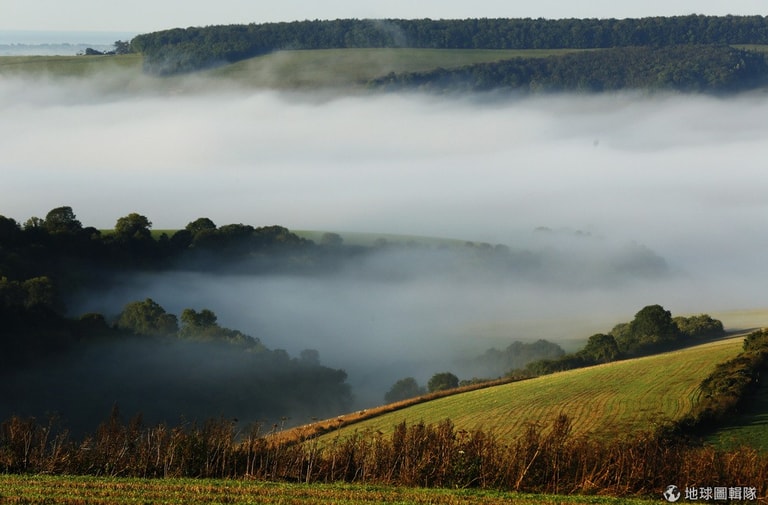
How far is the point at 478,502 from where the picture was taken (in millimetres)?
27672

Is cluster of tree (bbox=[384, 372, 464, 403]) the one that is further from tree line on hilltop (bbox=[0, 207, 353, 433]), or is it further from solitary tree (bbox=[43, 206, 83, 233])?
solitary tree (bbox=[43, 206, 83, 233])

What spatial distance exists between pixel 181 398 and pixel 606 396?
42105 millimetres

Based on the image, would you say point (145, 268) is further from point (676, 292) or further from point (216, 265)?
point (676, 292)

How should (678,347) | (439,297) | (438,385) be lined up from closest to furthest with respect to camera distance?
(678,347) < (438,385) < (439,297)

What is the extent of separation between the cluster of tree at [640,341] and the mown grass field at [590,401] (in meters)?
22.5

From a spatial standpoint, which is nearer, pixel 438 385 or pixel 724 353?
pixel 724 353

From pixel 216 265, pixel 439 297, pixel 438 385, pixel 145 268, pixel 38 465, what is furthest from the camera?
pixel 439 297

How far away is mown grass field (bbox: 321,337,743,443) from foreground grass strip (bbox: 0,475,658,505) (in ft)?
68.9

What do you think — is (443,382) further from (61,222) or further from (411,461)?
(411,461)

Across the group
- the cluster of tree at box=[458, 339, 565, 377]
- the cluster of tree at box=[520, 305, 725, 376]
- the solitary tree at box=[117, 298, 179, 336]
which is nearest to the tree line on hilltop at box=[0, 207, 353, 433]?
the solitary tree at box=[117, 298, 179, 336]

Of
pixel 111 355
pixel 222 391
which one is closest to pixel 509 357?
pixel 222 391

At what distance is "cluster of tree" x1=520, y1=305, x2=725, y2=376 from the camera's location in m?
94.7

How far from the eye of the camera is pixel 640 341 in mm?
97188

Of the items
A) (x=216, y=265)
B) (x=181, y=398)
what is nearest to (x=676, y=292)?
(x=216, y=265)
